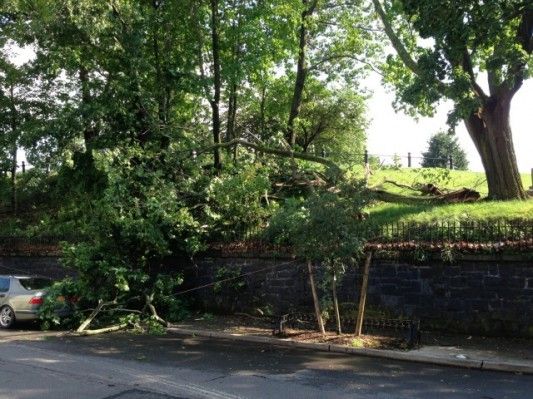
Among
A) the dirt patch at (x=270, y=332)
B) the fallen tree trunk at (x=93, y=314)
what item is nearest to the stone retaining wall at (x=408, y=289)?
the dirt patch at (x=270, y=332)

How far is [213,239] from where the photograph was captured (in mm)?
16719

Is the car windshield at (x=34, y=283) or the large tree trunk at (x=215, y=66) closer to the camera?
the car windshield at (x=34, y=283)

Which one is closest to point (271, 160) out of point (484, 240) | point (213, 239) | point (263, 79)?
point (213, 239)

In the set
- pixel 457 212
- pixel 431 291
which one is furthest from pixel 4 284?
pixel 457 212

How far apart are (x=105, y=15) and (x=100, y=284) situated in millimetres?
8668

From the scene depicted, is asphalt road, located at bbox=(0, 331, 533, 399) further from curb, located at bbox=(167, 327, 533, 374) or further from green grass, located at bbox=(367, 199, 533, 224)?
green grass, located at bbox=(367, 199, 533, 224)

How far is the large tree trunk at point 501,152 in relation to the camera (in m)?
16.5

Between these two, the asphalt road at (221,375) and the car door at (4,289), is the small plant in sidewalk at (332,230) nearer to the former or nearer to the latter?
the asphalt road at (221,375)

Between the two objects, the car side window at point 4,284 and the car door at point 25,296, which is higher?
the car side window at point 4,284

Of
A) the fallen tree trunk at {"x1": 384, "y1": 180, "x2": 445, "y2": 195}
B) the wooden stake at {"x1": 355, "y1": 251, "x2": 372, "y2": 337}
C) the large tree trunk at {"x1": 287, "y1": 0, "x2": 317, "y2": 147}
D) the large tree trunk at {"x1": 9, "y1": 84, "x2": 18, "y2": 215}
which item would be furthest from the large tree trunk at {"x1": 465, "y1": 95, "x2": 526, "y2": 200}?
the large tree trunk at {"x1": 9, "y1": 84, "x2": 18, "y2": 215}

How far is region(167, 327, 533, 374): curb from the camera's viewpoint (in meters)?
9.62

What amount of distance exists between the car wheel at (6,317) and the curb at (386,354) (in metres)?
4.56

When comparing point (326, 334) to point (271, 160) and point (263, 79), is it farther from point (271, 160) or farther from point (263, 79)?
point (263, 79)

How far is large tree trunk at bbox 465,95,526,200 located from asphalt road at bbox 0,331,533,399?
839cm
